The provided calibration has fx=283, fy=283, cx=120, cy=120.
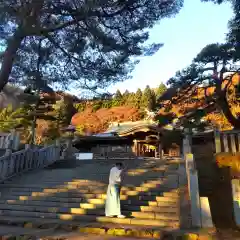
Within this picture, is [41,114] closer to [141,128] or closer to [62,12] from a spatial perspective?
[141,128]

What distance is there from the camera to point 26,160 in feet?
39.8

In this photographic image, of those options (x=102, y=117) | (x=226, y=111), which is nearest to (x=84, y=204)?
(x=226, y=111)

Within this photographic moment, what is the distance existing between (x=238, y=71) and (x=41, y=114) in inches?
564

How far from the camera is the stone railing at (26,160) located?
1080 cm

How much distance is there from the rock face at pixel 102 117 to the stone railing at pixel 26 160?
20.7 metres

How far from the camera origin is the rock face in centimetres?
3616

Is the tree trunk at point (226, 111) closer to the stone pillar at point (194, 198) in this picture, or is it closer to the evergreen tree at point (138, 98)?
the stone pillar at point (194, 198)

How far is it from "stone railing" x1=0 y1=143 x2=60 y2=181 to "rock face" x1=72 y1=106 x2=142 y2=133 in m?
20.7

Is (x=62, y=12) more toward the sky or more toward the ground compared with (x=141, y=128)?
more toward the sky

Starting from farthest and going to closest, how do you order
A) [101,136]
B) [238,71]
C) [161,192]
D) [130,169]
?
[101,136] → [130,169] → [238,71] → [161,192]

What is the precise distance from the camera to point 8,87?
11.3 m

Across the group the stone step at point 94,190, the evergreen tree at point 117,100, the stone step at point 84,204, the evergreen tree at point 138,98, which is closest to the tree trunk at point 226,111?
the stone step at point 94,190

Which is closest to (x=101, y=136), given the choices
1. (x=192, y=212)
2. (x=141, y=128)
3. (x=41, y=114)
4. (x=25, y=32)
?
(x=141, y=128)

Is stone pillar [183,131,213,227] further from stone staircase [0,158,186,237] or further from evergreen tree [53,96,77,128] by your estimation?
evergreen tree [53,96,77,128]
